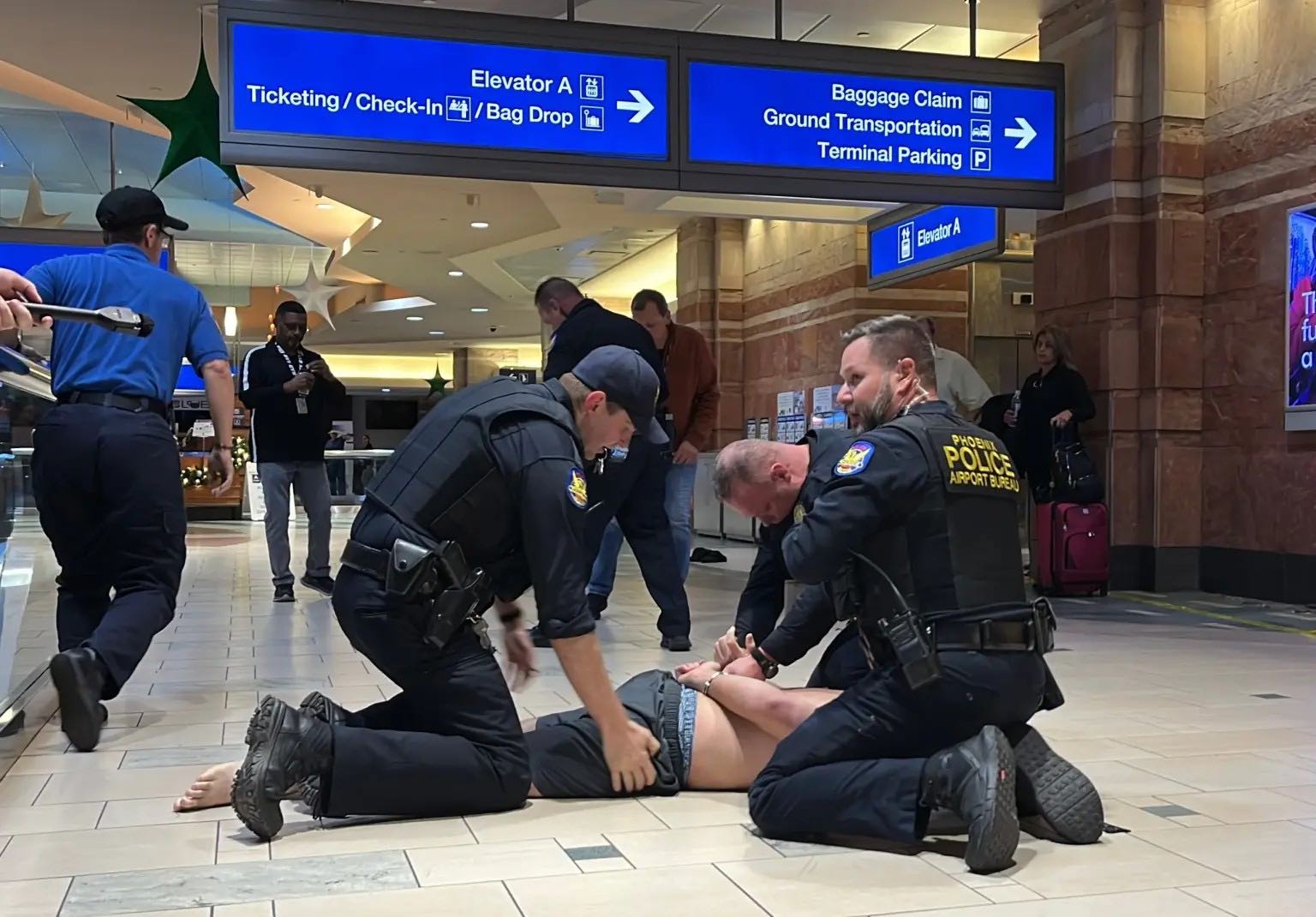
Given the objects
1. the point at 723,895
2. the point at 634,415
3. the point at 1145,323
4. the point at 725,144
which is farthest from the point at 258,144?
the point at 1145,323

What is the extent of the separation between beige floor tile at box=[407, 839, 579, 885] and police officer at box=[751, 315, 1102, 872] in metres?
0.45

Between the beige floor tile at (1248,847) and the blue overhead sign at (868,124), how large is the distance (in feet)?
12.9

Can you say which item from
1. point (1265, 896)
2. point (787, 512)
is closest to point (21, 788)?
point (787, 512)

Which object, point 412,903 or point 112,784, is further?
point 112,784

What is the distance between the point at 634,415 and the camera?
105 inches

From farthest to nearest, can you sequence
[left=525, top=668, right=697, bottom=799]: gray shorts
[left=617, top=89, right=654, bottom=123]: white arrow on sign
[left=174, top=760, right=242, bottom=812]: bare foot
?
[left=617, top=89, right=654, bottom=123]: white arrow on sign → [left=525, top=668, right=697, bottom=799]: gray shorts → [left=174, top=760, right=242, bottom=812]: bare foot

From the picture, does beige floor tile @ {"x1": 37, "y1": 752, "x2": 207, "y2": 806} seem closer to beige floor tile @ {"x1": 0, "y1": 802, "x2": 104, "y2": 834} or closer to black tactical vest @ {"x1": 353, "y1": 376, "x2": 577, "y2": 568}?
beige floor tile @ {"x1": 0, "y1": 802, "x2": 104, "y2": 834}

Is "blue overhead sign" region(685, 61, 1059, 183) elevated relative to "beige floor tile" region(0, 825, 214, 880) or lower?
elevated

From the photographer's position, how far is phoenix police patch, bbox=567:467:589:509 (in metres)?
2.45

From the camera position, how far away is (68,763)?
3.25m

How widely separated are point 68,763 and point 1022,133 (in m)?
5.20

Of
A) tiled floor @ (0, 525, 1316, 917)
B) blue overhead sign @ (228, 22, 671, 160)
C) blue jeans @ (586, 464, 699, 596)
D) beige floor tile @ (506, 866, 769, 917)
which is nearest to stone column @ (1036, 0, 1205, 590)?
blue jeans @ (586, 464, 699, 596)

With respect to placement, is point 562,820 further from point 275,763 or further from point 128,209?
point 128,209

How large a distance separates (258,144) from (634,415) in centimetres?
330
